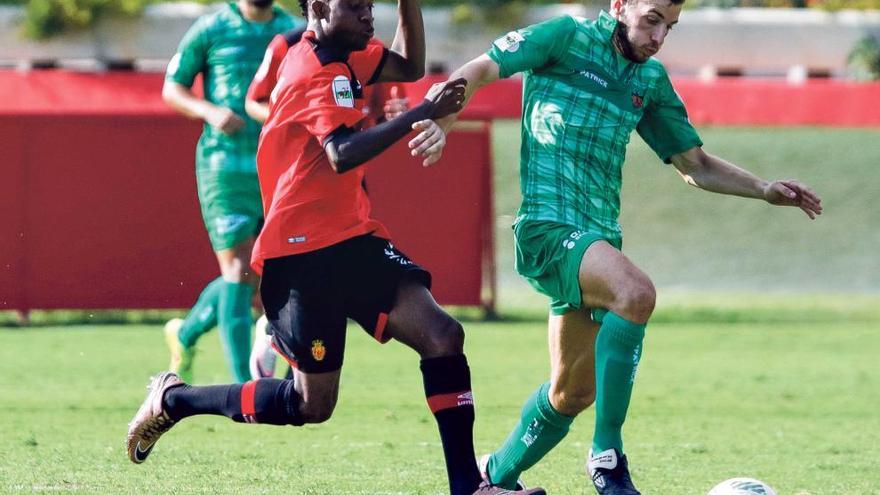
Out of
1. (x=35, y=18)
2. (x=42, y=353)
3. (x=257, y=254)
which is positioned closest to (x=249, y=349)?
(x=257, y=254)

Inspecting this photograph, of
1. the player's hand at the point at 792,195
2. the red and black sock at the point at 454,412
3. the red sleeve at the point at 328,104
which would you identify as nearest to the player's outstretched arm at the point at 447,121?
the red sleeve at the point at 328,104

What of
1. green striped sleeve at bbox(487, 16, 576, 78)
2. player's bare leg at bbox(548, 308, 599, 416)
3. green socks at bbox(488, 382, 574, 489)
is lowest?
green socks at bbox(488, 382, 574, 489)

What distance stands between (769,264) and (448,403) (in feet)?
51.0

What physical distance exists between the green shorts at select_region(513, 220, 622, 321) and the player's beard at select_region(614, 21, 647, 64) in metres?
0.69

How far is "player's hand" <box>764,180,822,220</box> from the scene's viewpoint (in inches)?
255

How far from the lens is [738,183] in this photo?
6.64 meters

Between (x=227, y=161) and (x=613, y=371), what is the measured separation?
3711 mm

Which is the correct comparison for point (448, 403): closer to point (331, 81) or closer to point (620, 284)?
point (620, 284)

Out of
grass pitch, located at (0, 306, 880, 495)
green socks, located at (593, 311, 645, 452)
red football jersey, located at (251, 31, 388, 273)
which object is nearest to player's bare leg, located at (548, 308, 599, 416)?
green socks, located at (593, 311, 645, 452)

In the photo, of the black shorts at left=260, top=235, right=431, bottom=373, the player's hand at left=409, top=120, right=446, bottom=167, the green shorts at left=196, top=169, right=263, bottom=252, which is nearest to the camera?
the player's hand at left=409, top=120, right=446, bottom=167

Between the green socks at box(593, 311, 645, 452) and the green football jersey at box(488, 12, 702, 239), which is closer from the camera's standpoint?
the green socks at box(593, 311, 645, 452)

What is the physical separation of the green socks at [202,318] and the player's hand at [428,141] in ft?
12.7

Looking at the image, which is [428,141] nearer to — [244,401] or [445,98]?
[445,98]

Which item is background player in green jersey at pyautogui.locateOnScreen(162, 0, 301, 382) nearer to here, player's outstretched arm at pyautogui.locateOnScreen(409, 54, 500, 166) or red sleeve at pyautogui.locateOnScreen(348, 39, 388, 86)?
red sleeve at pyautogui.locateOnScreen(348, 39, 388, 86)
